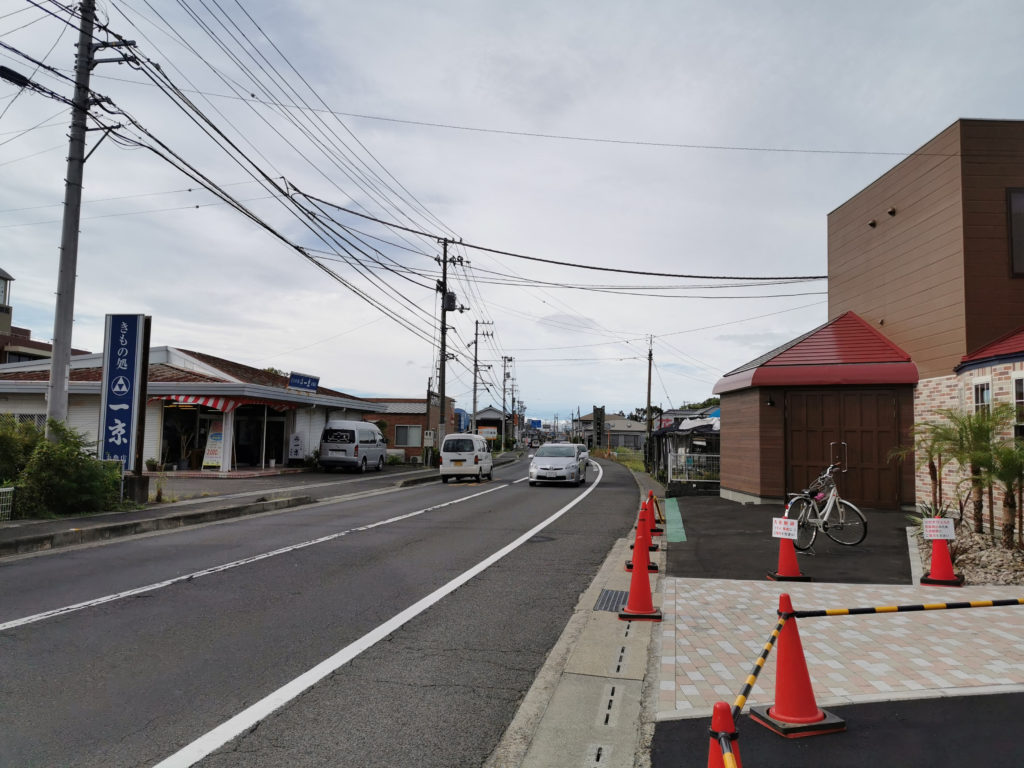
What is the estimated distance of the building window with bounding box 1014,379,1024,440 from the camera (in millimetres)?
9836

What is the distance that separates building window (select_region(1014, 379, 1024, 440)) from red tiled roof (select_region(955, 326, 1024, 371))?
45 cm

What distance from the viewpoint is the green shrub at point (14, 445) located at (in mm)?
12180

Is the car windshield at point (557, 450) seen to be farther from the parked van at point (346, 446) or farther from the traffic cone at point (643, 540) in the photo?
the traffic cone at point (643, 540)

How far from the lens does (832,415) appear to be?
14.1m

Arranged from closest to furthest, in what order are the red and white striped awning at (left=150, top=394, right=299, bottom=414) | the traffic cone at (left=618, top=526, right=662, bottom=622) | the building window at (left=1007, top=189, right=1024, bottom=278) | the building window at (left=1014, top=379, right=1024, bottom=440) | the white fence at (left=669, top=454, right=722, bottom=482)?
the traffic cone at (left=618, top=526, right=662, bottom=622) → the building window at (left=1014, top=379, right=1024, bottom=440) → the building window at (left=1007, top=189, right=1024, bottom=278) → the white fence at (left=669, top=454, right=722, bottom=482) → the red and white striped awning at (left=150, top=394, right=299, bottom=414)

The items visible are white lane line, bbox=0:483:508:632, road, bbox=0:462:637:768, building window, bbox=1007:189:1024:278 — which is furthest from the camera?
building window, bbox=1007:189:1024:278

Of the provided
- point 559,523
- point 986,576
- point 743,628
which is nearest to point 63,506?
point 559,523

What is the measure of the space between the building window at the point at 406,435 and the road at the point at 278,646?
38.1 m

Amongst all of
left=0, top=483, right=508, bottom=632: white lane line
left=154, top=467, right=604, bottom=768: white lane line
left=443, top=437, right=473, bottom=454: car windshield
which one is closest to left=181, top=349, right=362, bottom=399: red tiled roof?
left=443, top=437, right=473, bottom=454: car windshield

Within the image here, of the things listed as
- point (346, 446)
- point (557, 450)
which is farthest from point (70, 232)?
point (346, 446)

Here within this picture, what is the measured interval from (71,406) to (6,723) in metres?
26.4

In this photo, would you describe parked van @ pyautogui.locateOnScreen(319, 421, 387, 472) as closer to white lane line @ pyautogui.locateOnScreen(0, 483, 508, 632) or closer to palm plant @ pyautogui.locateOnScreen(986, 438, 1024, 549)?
white lane line @ pyautogui.locateOnScreen(0, 483, 508, 632)

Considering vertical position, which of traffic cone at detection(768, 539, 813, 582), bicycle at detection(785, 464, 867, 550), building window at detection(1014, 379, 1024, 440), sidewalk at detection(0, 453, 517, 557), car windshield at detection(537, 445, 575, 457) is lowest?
sidewalk at detection(0, 453, 517, 557)

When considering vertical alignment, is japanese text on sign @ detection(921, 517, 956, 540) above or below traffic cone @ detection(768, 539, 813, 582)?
above
